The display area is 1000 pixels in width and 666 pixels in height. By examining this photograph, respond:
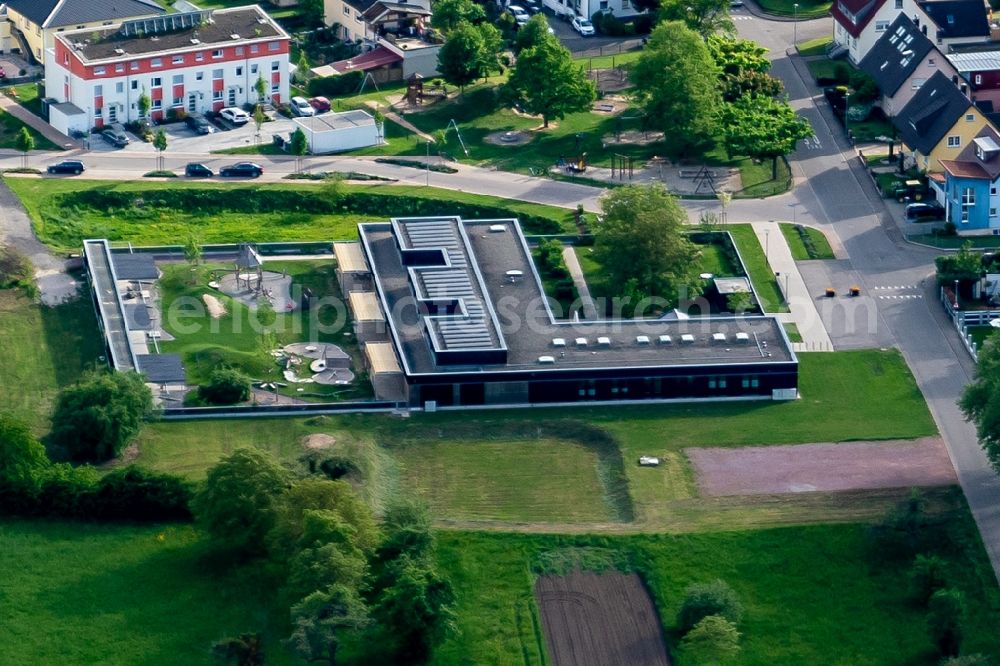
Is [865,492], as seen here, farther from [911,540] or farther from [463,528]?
[463,528]

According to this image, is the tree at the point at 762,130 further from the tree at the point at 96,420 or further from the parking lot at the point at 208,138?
the tree at the point at 96,420

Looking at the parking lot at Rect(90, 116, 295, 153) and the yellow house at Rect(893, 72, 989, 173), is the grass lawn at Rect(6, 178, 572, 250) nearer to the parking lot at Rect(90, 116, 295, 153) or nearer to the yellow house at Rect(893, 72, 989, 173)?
the parking lot at Rect(90, 116, 295, 153)

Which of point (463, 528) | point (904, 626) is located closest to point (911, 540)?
point (904, 626)

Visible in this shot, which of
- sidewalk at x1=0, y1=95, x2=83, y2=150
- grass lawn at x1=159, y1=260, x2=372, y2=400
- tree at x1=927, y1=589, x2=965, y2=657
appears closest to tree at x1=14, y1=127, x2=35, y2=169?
sidewalk at x1=0, y1=95, x2=83, y2=150

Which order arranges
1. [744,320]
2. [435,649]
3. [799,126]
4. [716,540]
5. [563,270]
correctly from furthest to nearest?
[799,126] → [563,270] → [744,320] → [716,540] → [435,649]

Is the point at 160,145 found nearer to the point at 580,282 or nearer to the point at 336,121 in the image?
the point at 336,121
